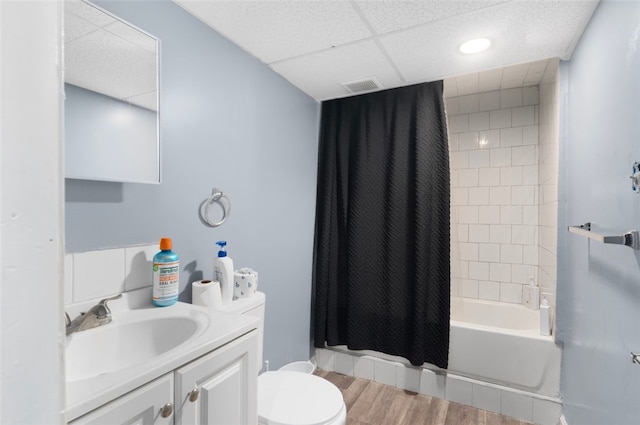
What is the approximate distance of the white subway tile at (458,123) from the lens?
2904 millimetres

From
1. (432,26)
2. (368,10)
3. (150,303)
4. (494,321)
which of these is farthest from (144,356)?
(494,321)

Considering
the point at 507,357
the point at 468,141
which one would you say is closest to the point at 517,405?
the point at 507,357

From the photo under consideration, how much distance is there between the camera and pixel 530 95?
104 inches

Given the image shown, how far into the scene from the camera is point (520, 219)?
8.86 ft

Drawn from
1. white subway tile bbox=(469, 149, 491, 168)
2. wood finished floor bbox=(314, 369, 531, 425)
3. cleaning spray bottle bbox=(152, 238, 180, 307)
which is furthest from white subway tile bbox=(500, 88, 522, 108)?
cleaning spray bottle bbox=(152, 238, 180, 307)

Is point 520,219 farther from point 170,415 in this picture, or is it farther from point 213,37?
point 170,415

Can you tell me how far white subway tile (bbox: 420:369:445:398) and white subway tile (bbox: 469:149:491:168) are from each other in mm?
1743

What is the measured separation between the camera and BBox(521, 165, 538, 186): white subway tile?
265 centimetres

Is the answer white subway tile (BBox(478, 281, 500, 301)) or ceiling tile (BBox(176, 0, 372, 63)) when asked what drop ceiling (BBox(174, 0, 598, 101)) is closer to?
ceiling tile (BBox(176, 0, 372, 63))

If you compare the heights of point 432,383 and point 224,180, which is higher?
point 224,180

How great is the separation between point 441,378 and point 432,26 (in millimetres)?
2092

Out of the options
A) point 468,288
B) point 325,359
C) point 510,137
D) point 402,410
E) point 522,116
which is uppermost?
point 522,116

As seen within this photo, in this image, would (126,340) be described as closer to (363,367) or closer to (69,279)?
(69,279)

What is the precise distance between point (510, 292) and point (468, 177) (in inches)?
40.6
